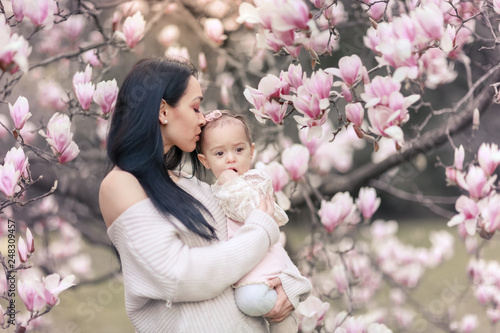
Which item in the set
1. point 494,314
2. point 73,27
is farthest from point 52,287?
point 494,314

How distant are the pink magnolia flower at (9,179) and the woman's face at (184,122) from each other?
0.41 meters

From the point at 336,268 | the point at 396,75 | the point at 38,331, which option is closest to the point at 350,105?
the point at 396,75

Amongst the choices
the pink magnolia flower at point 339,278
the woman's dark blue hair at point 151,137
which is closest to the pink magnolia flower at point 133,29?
the woman's dark blue hair at point 151,137

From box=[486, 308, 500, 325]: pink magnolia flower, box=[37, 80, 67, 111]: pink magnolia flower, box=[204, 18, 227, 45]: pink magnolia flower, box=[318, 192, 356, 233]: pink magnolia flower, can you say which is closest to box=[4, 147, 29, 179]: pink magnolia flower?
box=[318, 192, 356, 233]: pink magnolia flower

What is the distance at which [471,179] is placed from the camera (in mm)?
1956

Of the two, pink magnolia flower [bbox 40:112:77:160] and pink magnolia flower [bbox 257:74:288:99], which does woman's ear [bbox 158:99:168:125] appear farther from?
pink magnolia flower [bbox 40:112:77:160]

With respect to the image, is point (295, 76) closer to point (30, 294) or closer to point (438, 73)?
point (30, 294)

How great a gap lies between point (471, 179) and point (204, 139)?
33.3 inches

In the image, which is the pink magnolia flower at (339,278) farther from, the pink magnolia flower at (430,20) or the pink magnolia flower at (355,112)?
the pink magnolia flower at (430,20)

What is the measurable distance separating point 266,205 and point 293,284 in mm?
202

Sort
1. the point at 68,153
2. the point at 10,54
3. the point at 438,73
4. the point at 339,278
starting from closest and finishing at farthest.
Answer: the point at 10,54
the point at 68,153
the point at 339,278
the point at 438,73

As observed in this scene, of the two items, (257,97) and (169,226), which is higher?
(257,97)

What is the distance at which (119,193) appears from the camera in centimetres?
150

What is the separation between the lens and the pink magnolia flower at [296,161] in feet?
7.45
